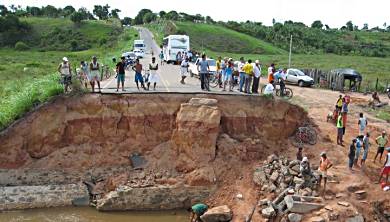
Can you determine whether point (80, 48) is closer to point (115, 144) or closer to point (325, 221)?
point (115, 144)

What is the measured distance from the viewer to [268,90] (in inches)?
883

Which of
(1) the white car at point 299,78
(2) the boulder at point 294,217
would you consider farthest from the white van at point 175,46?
(2) the boulder at point 294,217

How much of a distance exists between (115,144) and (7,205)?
520cm

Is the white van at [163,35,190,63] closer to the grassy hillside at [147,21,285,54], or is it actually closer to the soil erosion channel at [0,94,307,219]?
the soil erosion channel at [0,94,307,219]

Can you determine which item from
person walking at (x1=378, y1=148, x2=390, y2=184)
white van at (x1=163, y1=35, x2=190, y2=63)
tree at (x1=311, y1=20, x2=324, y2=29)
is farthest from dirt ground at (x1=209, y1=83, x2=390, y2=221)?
tree at (x1=311, y1=20, x2=324, y2=29)

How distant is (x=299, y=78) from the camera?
3644cm

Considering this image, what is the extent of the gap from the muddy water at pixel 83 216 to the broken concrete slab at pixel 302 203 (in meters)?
4.35

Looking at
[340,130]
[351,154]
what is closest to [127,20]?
[340,130]

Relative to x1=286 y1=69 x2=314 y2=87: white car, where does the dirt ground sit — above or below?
below

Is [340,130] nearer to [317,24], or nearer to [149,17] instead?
[317,24]

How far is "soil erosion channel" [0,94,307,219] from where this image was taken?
63.2 ft

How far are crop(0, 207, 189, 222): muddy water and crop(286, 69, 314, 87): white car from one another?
67.1 ft

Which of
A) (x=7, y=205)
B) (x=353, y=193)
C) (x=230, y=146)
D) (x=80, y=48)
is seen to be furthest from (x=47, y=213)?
(x=80, y=48)

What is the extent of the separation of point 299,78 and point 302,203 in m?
21.4
